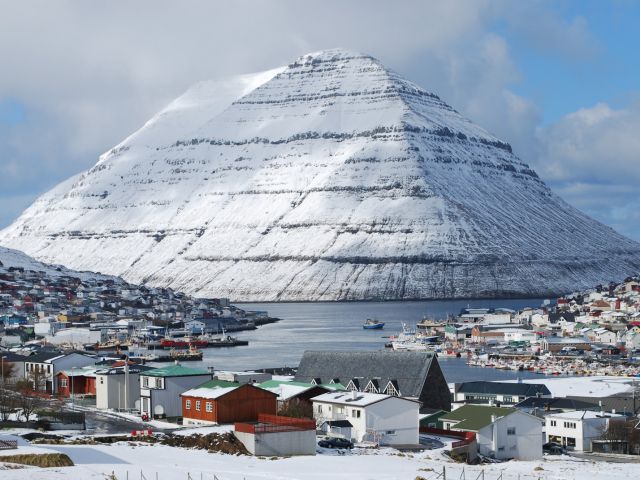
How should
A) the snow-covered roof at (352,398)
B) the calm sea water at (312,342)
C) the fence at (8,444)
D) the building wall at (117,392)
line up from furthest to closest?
the calm sea water at (312,342) < the building wall at (117,392) < the snow-covered roof at (352,398) < the fence at (8,444)

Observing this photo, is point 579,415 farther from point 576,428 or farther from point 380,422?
point 380,422

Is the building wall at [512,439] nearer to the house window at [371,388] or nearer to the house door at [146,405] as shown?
the house window at [371,388]

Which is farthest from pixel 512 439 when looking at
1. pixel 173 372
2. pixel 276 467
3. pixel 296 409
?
pixel 173 372

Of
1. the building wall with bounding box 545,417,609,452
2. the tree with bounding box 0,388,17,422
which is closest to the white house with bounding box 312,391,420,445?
the building wall with bounding box 545,417,609,452

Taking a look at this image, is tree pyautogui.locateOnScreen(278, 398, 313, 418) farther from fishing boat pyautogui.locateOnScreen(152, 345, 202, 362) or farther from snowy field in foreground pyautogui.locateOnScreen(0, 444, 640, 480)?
fishing boat pyautogui.locateOnScreen(152, 345, 202, 362)

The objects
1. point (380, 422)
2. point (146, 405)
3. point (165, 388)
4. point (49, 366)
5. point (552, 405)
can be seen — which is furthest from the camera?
point (49, 366)

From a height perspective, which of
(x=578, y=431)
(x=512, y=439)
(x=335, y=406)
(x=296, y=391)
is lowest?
(x=578, y=431)

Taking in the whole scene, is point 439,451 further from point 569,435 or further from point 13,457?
point 13,457

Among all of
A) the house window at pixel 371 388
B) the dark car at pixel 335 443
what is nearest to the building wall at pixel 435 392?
the house window at pixel 371 388
